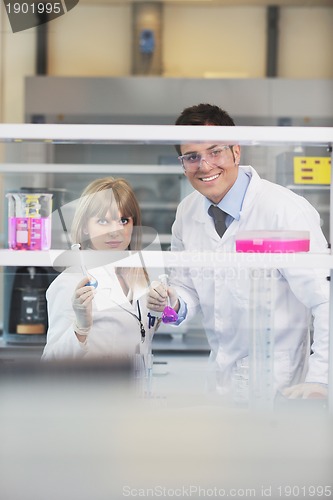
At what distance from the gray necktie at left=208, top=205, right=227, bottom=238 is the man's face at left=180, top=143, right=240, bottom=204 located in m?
0.02

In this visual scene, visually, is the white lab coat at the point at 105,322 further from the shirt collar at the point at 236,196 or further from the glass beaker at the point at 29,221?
the shirt collar at the point at 236,196

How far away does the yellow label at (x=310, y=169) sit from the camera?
63.4 inches

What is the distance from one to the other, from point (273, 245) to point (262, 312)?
0.47ft

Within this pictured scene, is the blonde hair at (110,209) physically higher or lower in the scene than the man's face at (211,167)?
lower

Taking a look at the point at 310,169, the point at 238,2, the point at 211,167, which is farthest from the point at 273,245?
the point at 238,2

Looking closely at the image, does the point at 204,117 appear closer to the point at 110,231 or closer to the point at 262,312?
the point at 110,231

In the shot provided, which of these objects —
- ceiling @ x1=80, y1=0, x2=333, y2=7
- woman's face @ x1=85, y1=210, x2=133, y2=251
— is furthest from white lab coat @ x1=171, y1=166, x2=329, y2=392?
ceiling @ x1=80, y1=0, x2=333, y2=7

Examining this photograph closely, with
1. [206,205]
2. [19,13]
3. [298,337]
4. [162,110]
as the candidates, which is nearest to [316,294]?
[298,337]

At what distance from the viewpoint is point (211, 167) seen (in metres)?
1.60

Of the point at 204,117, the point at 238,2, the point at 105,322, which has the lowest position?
the point at 105,322

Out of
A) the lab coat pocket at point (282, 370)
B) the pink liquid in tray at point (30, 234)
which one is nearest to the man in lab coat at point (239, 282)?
the lab coat pocket at point (282, 370)

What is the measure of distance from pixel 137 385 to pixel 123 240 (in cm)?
31

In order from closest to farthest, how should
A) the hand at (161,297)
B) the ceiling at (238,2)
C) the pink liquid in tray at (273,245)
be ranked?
1. the pink liquid in tray at (273,245)
2. the hand at (161,297)
3. the ceiling at (238,2)

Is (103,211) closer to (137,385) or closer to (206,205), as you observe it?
(206,205)
